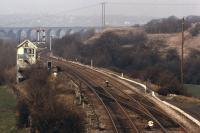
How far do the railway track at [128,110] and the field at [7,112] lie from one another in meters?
5.08

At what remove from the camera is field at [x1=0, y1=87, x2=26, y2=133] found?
2619 cm

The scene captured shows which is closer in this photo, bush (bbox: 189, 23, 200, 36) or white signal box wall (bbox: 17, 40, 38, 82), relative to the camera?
white signal box wall (bbox: 17, 40, 38, 82)

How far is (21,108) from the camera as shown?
26.4 metres

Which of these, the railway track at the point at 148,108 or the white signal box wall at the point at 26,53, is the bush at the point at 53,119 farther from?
the white signal box wall at the point at 26,53

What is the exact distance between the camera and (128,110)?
2623cm

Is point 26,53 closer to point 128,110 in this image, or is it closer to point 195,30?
point 128,110

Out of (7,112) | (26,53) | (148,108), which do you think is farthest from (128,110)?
(26,53)

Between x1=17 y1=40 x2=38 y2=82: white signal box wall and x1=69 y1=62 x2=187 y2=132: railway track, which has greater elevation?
x1=17 y1=40 x2=38 y2=82: white signal box wall

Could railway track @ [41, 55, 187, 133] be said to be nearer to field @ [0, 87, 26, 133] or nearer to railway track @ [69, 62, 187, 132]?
railway track @ [69, 62, 187, 132]

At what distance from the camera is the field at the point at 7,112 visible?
2619 centimetres

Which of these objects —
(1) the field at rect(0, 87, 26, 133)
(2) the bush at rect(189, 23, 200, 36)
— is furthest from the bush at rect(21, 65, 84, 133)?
(2) the bush at rect(189, 23, 200, 36)

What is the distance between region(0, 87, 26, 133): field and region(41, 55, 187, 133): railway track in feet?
16.7

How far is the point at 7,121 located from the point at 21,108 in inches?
105

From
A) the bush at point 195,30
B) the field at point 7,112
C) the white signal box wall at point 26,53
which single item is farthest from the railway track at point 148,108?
the bush at point 195,30
